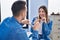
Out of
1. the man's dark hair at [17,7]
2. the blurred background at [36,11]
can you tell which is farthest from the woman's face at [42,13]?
the man's dark hair at [17,7]

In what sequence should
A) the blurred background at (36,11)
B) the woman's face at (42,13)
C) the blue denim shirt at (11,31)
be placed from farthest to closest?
the blurred background at (36,11) → the woman's face at (42,13) → the blue denim shirt at (11,31)

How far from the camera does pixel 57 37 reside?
4.45 meters

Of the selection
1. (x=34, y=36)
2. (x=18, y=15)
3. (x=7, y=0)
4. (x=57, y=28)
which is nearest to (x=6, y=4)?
(x=7, y=0)

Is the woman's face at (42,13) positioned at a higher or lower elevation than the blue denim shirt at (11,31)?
higher

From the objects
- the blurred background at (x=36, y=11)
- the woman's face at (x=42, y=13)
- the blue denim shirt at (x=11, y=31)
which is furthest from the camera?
the blurred background at (x=36, y=11)

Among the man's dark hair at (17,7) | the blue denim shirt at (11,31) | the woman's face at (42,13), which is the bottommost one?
the blue denim shirt at (11,31)

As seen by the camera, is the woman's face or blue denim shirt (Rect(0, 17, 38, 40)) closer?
blue denim shirt (Rect(0, 17, 38, 40))

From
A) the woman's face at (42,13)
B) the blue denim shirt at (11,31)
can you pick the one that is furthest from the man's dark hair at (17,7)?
the woman's face at (42,13)

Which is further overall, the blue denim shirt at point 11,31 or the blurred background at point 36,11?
the blurred background at point 36,11

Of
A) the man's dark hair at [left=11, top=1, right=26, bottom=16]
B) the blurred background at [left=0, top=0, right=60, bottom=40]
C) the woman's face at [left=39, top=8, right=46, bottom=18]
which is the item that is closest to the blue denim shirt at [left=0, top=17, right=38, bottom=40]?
the man's dark hair at [left=11, top=1, right=26, bottom=16]

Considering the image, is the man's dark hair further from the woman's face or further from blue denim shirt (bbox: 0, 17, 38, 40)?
the woman's face

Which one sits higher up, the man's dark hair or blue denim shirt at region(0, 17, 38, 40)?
the man's dark hair

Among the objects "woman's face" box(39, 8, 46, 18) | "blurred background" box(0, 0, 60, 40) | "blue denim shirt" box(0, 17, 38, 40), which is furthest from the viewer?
"blurred background" box(0, 0, 60, 40)

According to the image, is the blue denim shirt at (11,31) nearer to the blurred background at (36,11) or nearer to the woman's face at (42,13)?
the woman's face at (42,13)
